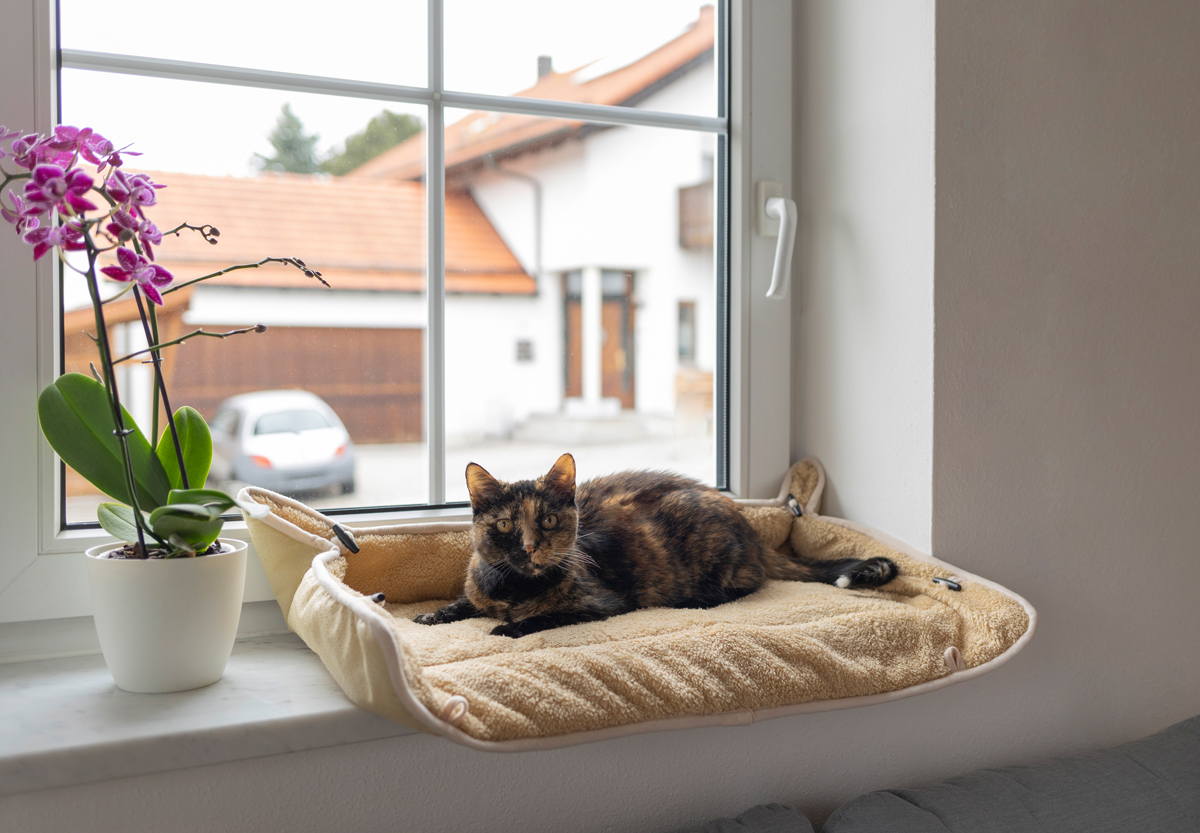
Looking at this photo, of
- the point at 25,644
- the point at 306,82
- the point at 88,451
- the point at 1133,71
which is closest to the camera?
the point at 88,451

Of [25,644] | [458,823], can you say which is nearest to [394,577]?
[458,823]

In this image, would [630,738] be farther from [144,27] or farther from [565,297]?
[144,27]

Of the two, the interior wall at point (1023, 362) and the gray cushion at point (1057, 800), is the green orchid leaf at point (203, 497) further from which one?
the gray cushion at point (1057, 800)

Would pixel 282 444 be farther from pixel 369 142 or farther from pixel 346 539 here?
pixel 369 142

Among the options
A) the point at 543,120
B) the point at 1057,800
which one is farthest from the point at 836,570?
the point at 543,120

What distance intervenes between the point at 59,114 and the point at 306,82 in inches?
11.9

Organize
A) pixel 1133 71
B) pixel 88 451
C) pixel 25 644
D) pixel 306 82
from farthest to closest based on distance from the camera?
pixel 1133 71 < pixel 306 82 < pixel 25 644 < pixel 88 451

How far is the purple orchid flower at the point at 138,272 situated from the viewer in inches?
30.3

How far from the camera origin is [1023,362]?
1.13 metres

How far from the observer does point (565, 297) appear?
1.26m

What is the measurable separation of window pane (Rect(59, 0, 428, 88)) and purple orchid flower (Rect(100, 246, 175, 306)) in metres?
0.41

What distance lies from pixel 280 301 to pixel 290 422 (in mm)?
174

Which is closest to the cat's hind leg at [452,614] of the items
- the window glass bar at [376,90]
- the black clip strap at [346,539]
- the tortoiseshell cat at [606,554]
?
the tortoiseshell cat at [606,554]

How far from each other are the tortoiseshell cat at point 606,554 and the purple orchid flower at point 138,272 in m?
→ 0.37
